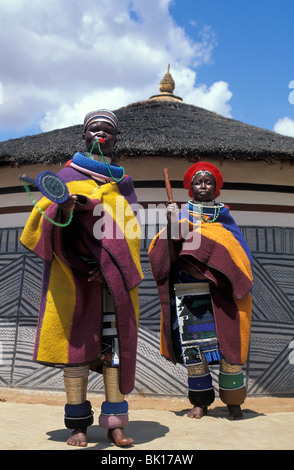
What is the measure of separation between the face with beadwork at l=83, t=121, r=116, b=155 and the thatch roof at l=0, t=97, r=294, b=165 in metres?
1.99

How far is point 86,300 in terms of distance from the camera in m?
3.02

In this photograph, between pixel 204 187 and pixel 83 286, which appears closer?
pixel 83 286

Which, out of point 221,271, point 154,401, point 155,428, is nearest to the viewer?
point 155,428

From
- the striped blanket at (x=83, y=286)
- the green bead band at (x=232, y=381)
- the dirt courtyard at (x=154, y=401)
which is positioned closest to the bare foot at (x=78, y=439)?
the striped blanket at (x=83, y=286)

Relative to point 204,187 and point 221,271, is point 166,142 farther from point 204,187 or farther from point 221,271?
point 221,271

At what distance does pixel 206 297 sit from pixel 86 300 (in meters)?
1.29

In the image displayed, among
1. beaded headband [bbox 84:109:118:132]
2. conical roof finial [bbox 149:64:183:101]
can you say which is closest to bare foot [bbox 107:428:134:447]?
beaded headband [bbox 84:109:118:132]

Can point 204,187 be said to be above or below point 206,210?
above

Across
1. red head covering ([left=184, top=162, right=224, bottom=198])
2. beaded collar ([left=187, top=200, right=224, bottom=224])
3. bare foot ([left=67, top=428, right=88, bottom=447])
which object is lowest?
bare foot ([left=67, top=428, right=88, bottom=447])

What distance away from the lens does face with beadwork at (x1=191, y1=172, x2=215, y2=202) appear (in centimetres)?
404

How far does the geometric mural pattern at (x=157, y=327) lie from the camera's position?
5004mm

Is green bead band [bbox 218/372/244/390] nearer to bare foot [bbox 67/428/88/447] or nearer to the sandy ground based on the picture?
the sandy ground

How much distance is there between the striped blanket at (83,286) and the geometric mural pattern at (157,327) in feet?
6.65

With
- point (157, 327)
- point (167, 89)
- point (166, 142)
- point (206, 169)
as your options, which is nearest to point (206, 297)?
point (206, 169)
